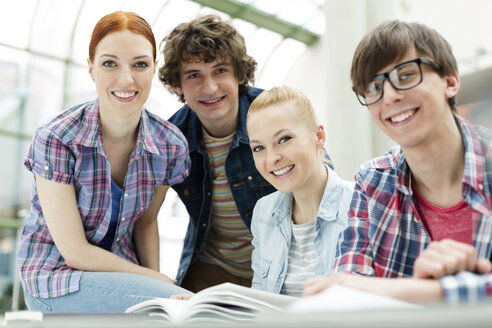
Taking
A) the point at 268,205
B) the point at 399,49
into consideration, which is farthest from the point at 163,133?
the point at 399,49

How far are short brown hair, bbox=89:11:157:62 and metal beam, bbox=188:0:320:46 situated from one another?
8.55 metres

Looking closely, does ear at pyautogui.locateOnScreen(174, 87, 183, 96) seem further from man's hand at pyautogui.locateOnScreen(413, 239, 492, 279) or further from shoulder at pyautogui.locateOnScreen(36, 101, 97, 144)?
man's hand at pyautogui.locateOnScreen(413, 239, 492, 279)

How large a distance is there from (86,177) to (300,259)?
892 millimetres

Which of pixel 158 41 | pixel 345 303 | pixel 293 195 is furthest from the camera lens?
pixel 158 41

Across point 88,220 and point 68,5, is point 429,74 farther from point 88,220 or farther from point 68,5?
point 68,5

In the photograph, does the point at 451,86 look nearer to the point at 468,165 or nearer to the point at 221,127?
the point at 468,165

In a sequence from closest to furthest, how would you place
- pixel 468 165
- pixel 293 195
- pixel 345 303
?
1. pixel 345 303
2. pixel 468 165
3. pixel 293 195

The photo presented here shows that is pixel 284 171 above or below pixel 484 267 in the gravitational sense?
above

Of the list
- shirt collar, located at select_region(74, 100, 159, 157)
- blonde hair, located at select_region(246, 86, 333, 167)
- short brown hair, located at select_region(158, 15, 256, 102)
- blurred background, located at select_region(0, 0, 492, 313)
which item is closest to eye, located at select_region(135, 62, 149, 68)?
shirt collar, located at select_region(74, 100, 159, 157)

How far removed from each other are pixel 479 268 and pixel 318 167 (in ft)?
3.67

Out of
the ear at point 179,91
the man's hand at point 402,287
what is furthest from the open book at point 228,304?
the ear at point 179,91

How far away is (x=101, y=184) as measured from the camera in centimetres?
197

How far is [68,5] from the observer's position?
387 inches

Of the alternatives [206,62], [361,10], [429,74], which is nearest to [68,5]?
[361,10]
